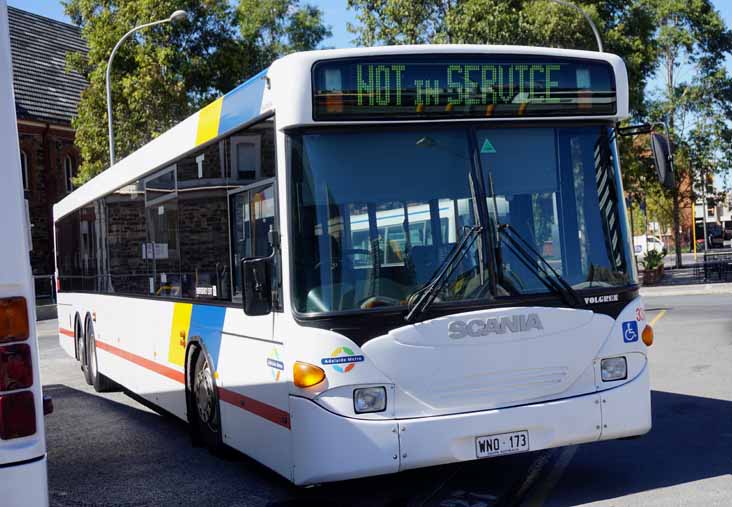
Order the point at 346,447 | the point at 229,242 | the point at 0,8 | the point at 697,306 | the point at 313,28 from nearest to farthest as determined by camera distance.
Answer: the point at 0,8, the point at 346,447, the point at 229,242, the point at 697,306, the point at 313,28

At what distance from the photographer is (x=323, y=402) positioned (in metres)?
6.14

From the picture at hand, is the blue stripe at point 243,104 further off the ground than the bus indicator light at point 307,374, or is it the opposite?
the blue stripe at point 243,104

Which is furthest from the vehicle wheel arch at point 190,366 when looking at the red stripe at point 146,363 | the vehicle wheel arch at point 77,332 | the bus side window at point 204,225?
the vehicle wheel arch at point 77,332

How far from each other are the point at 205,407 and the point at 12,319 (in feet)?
15.4

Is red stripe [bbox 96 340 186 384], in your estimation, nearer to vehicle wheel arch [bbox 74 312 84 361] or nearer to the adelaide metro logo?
vehicle wheel arch [bbox 74 312 84 361]

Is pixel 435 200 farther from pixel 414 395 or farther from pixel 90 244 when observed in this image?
pixel 90 244

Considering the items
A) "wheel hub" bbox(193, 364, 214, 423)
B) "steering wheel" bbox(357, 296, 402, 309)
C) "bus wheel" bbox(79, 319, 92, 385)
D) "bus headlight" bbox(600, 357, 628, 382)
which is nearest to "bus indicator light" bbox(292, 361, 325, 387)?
"steering wheel" bbox(357, 296, 402, 309)

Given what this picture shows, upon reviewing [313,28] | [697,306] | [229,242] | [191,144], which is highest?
[313,28]

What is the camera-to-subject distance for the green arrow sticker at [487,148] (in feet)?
21.9

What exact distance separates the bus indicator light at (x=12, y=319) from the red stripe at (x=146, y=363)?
5.09 metres

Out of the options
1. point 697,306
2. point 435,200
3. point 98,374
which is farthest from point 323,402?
point 697,306

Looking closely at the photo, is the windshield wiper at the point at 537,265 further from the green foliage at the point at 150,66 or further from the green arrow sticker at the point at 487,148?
the green foliage at the point at 150,66

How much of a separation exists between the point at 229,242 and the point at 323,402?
2.09m

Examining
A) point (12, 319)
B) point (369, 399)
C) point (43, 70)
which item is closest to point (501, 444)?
point (369, 399)
